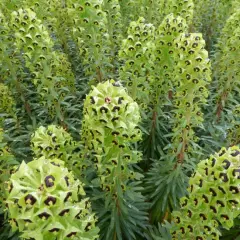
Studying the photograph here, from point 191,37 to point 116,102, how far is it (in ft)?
6.54

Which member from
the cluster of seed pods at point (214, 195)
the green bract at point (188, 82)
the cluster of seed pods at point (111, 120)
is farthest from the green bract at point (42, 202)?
the green bract at point (188, 82)

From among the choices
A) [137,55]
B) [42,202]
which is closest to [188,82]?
[137,55]

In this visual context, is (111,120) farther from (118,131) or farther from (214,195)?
(214,195)

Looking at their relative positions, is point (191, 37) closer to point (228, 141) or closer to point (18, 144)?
point (228, 141)

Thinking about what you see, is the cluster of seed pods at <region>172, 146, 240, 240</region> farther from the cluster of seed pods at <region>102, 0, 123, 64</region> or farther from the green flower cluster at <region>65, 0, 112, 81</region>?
the cluster of seed pods at <region>102, 0, 123, 64</region>

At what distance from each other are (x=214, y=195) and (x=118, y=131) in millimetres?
1283

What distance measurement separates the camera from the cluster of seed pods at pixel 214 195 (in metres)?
3.20

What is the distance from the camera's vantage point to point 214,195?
334cm

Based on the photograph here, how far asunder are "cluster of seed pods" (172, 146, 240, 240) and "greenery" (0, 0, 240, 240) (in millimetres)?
13

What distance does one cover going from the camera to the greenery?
3.04 m

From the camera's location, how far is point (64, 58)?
7.12 m

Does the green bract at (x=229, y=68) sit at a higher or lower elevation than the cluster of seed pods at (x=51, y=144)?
higher

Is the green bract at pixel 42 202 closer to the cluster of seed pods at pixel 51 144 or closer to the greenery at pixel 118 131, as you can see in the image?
the greenery at pixel 118 131

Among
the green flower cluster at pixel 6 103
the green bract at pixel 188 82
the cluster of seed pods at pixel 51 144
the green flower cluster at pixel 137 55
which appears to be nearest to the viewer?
the cluster of seed pods at pixel 51 144
